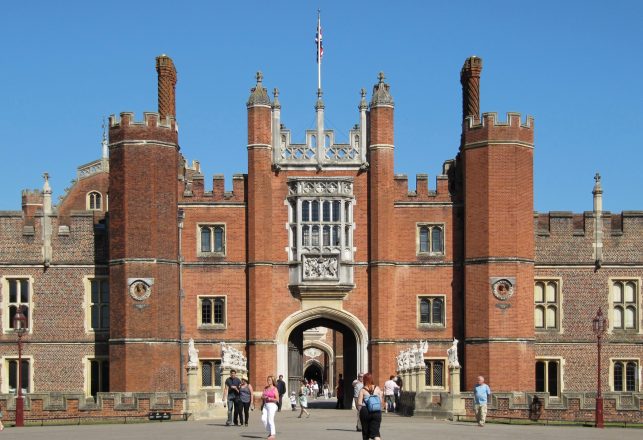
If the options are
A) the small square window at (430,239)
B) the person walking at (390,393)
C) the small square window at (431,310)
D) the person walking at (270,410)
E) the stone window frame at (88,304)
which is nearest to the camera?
the person walking at (270,410)

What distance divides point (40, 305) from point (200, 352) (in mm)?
6294

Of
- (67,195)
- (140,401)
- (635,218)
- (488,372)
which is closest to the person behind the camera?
(140,401)

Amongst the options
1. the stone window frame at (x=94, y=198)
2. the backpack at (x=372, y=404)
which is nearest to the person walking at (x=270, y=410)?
the backpack at (x=372, y=404)

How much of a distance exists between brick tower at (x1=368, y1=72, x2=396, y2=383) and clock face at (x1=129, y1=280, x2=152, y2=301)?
8.21 metres

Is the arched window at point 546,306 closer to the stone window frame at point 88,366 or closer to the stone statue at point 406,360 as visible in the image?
the stone statue at point 406,360

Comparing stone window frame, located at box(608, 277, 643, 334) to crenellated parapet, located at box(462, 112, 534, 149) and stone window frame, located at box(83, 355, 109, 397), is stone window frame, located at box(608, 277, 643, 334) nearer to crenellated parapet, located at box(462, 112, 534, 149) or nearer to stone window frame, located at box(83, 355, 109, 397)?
crenellated parapet, located at box(462, 112, 534, 149)

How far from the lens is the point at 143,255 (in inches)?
1815

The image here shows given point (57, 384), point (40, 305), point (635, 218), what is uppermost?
point (635, 218)

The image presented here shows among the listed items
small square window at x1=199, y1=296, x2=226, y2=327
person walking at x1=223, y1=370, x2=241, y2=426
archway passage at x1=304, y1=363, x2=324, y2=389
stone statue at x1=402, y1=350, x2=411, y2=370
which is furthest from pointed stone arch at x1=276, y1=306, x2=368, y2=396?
archway passage at x1=304, y1=363, x2=324, y2=389

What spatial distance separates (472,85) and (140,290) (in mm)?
14713

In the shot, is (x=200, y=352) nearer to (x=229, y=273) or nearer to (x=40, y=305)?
(x=229, y=273)

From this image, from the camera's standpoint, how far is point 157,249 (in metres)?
46.2

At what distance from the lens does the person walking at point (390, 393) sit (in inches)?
1699

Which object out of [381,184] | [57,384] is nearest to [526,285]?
[381,184]
